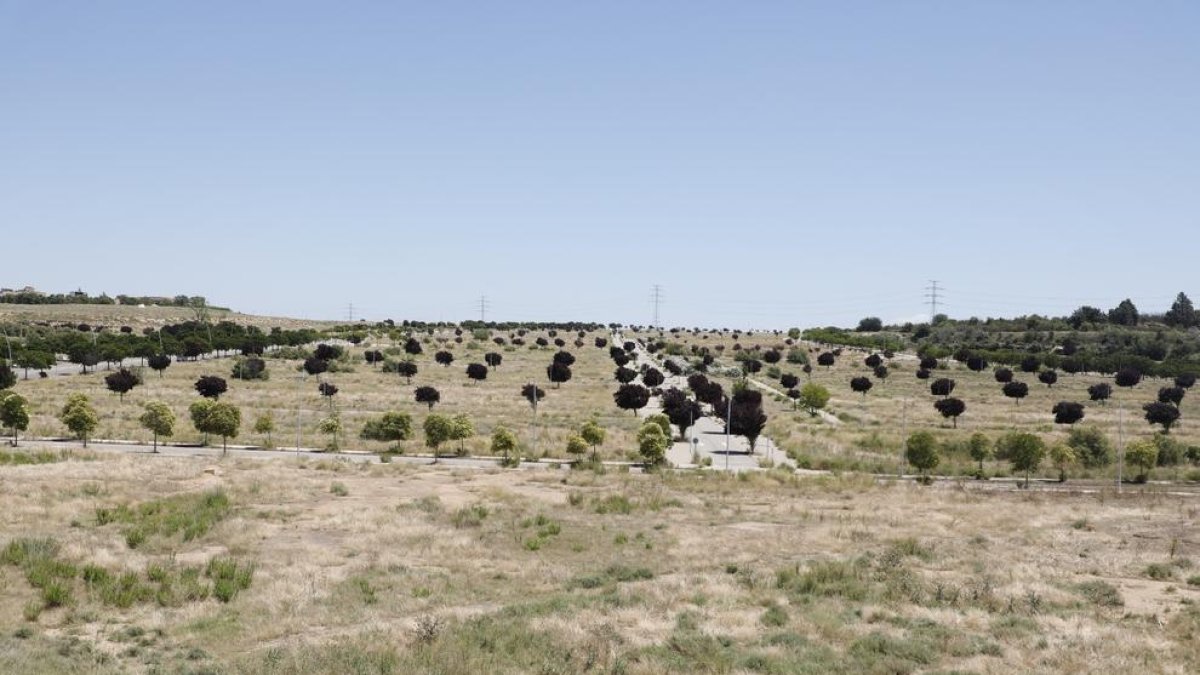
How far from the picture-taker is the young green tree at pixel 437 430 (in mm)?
47719

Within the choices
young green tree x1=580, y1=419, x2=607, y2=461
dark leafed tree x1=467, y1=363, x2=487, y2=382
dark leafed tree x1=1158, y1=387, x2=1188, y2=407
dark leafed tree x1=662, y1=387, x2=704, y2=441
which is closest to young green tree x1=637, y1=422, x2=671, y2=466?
young green tree x1=580, y1=419, x2=607, y2=461

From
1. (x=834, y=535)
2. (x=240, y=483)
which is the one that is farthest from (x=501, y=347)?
(x=834, y=535)

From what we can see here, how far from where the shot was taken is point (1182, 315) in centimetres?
18912

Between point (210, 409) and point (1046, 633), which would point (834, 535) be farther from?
point (210, 409)

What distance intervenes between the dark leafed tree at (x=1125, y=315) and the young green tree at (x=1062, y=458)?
516 feet

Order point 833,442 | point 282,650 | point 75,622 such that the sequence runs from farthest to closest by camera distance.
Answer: point 833,442, point 75,622, point 282,650

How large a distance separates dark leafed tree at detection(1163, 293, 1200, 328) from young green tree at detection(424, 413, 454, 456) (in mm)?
186298

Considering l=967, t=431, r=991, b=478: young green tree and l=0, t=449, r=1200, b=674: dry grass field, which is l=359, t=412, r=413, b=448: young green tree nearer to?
l=0, t=449, r=1200, b=674: dry grass field

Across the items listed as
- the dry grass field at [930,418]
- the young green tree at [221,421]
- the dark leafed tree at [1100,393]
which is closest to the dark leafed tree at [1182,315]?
the dry grass field at [930,418]

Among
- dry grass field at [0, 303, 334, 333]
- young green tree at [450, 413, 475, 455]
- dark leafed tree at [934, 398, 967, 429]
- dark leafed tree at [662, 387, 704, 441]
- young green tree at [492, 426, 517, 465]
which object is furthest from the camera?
dry grass field at [0, 303, 334, 333]

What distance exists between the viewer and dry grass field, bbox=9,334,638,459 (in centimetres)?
5250

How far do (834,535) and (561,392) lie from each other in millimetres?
54056

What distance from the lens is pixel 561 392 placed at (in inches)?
3285

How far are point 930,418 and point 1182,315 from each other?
156 m
